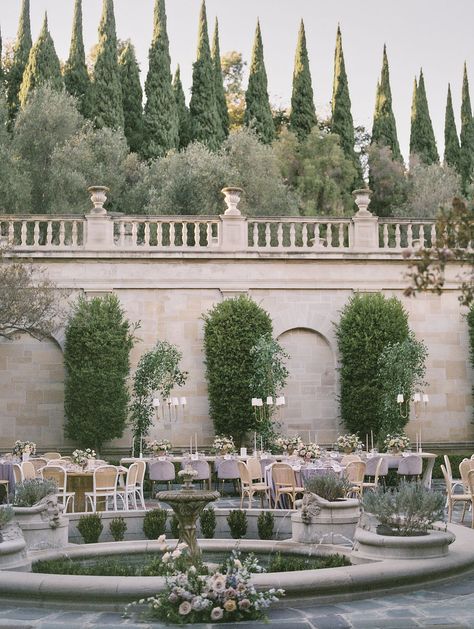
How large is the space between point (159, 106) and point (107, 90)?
2417 mm

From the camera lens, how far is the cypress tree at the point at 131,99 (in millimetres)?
41688

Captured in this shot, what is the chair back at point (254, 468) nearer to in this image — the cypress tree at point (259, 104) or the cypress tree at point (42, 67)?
the cypress tree at point (42, 67)

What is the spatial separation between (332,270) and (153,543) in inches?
509

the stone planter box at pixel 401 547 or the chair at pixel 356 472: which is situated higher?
the chair at pixel 356 472

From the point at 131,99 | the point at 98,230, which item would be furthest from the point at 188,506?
the point at 131,99

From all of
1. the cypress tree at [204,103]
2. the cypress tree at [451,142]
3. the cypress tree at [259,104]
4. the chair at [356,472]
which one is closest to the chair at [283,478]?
the chair at [356,472]

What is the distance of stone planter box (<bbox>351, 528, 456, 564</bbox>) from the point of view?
32.7 ft

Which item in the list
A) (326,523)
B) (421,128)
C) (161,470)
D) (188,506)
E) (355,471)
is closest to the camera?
(188,506)

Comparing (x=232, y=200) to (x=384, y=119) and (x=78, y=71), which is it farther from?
(x=384, y=119)

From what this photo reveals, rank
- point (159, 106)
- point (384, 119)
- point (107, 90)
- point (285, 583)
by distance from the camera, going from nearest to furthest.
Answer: point (285, 583), point (107, 90), point (159, 106), point (384, 119)

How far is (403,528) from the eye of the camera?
34.2 feet

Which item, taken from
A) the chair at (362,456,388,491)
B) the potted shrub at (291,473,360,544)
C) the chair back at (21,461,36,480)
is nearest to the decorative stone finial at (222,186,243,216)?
the chair at (362,456,388,491)

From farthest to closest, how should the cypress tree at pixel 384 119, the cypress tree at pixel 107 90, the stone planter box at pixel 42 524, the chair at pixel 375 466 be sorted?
the cypress tree at pixel 384 119 < the cypress tree at pixel 107 90 < the chair at pixel 375 466 < the stone planter box at pixel 42 524

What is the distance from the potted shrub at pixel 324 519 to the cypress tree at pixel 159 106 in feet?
95.8
